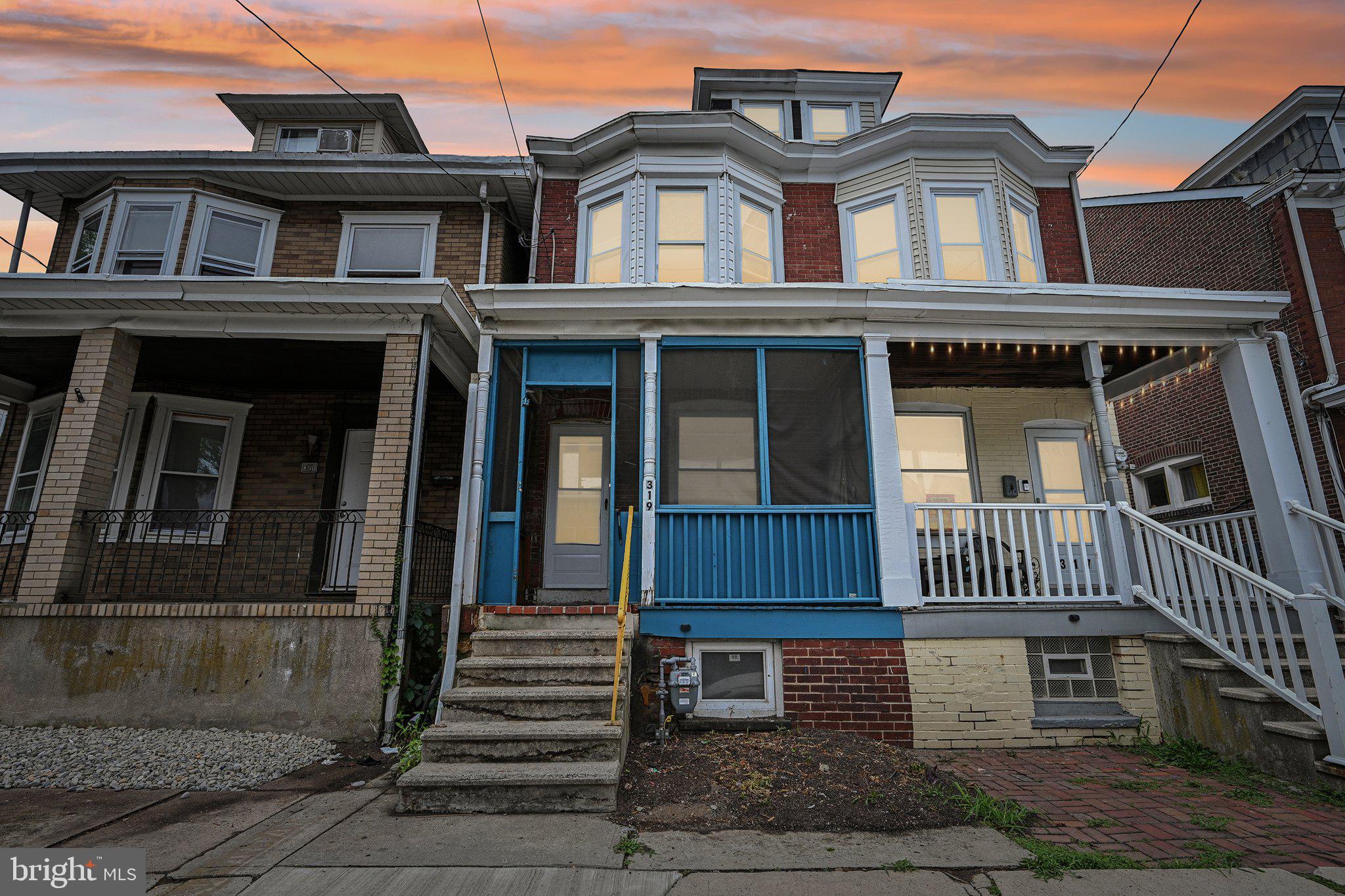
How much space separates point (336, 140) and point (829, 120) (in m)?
7.86

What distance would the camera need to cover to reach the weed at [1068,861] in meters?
3.22

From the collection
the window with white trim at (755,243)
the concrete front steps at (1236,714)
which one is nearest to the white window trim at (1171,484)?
the concrete front steps at (1236,714)

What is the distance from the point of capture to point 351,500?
29.0ft

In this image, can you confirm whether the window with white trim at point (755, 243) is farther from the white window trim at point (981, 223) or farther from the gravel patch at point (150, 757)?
the gravel patch at point (150, 757)

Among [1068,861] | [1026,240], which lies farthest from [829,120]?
[1068,861]

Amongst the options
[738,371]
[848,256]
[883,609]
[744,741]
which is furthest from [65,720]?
[848,256]

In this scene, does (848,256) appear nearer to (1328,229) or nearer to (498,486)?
(498,486)

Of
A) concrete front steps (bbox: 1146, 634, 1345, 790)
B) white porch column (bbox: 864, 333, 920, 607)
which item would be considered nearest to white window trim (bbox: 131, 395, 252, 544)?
white porch column (bbox: 864, 333, 920, 607)

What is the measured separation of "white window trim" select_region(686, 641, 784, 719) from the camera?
5.67 metres

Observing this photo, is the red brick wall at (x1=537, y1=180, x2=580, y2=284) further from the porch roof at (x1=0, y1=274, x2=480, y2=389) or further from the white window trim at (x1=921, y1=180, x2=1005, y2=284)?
the white window trim at (x1=921, y1=180, x2=1005, y2=284)

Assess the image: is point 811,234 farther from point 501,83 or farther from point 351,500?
point 351,500

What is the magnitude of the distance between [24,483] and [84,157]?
4403 millimetres

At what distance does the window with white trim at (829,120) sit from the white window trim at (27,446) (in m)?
11.2

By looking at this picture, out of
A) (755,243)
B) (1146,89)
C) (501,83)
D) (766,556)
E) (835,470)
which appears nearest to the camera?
(766,556)
